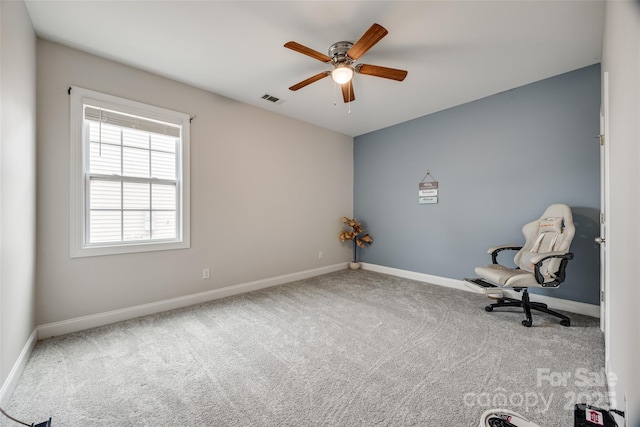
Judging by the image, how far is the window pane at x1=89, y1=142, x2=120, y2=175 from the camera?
8.56 ft

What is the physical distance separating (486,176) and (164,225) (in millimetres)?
4223

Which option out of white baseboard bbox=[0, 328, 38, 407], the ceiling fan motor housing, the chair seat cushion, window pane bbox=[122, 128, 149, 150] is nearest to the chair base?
the chair seat cushion

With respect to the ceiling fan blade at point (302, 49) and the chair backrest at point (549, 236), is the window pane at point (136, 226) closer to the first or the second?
the ceiling fan blade at point (302, 49)

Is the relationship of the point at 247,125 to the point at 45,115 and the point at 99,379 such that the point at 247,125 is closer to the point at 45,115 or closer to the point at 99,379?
the point at 45,115

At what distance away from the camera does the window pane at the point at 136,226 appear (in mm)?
2791

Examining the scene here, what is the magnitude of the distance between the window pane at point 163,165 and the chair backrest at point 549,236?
4.18 metres

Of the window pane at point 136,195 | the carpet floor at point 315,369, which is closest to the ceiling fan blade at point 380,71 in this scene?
the carpet floor at point 315,369

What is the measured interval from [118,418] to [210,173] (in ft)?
8.46

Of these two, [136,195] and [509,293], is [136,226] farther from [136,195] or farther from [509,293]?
[509,293]

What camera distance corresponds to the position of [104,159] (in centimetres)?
267

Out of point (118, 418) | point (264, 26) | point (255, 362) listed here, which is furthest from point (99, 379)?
point (264, 26)

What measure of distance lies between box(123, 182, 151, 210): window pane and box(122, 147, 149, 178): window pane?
0.12 m

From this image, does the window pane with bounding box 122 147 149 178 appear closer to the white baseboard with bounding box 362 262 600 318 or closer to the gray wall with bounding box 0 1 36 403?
the gray wall with bounding box 0 1 36 403

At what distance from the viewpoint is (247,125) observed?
3.75m
